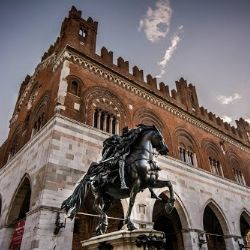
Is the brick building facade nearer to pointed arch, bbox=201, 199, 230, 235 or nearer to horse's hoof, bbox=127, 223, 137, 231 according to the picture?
pointed arch, bbox=201, 199, 230, 235

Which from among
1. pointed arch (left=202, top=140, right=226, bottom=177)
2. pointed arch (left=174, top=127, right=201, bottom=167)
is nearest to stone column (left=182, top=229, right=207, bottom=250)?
pointed arch (left=174, top=127, right=201, bottom=167)

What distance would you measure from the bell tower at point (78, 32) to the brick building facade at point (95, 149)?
2.5 inches

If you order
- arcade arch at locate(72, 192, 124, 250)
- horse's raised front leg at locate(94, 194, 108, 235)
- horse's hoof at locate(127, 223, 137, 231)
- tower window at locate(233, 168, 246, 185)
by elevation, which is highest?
tower window at locate(233, 168, 246, 185)

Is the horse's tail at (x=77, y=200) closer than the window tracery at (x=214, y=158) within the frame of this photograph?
Yes

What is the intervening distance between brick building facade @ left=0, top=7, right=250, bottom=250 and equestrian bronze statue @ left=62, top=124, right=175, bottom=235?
134 inches

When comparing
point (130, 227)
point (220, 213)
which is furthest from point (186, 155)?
point (130, 227)

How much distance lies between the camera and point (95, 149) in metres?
9.98

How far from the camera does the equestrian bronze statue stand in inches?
174

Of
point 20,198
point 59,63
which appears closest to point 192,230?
point 20,198

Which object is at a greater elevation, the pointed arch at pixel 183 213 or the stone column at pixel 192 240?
the pointed arch at pixel 183 213

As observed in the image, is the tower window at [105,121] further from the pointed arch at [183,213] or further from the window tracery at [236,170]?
the window tracery at [236,170]

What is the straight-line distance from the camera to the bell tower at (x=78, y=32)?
12594mm

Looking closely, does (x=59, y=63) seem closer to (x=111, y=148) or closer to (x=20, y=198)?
(x=20, y=198)

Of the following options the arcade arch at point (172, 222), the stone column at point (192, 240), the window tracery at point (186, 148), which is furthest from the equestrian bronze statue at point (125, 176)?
the window tracery at point (186, 148)
